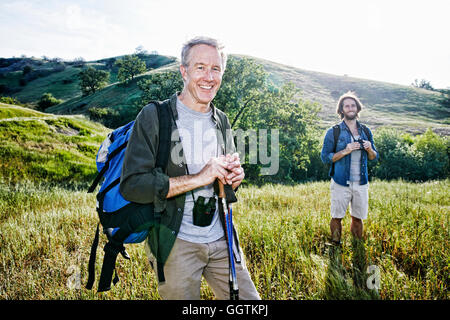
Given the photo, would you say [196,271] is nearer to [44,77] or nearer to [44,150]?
[44,150]

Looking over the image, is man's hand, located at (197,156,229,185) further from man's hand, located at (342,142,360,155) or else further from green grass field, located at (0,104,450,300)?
man's hand, located at (342,142,360,155)

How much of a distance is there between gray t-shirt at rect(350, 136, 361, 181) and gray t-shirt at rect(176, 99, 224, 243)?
3.18 meters

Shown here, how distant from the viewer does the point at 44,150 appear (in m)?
12.7

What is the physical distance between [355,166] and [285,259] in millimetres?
2103

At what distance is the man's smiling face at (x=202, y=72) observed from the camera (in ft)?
5.84

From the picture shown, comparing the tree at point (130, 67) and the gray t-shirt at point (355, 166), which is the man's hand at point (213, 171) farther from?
the tree at point (130, 67)

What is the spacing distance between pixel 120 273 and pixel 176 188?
2.45 metres

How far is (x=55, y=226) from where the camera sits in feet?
14.6

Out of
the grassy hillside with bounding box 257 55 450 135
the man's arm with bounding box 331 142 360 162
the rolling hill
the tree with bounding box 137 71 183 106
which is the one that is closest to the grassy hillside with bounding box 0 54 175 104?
the rolling hill

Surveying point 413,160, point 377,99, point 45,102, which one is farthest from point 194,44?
point 377,99

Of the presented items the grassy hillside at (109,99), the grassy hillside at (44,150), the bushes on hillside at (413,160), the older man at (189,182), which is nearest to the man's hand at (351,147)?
the older man at (189,182)

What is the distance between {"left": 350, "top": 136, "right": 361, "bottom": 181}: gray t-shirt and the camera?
412 cm

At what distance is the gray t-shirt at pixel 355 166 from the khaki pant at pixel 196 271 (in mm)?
3193
